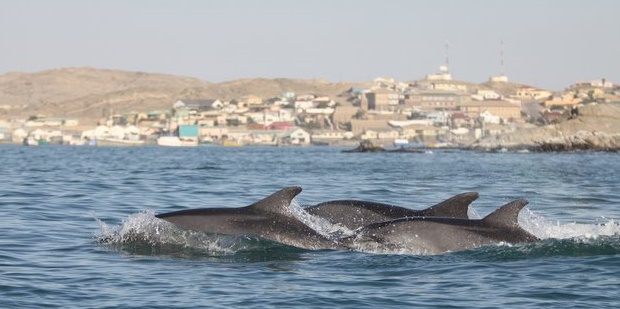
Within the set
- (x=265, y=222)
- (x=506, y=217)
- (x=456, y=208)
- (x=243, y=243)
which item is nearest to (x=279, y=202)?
(x=265, y=222)

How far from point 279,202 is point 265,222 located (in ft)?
1.25

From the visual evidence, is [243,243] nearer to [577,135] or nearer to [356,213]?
[356,213]

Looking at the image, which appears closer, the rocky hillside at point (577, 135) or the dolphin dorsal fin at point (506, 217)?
the dolphin dorsal fin at point (506, 217)

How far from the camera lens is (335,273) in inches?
656

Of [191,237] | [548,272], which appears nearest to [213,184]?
[191,237]

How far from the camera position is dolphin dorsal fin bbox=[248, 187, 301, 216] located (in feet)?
61.7

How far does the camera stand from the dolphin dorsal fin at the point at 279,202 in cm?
1880

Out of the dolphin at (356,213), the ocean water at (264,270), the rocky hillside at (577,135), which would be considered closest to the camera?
the ocean water at (264,270)

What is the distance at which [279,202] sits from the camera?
19031mm

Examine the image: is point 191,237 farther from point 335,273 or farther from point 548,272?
point 548,272

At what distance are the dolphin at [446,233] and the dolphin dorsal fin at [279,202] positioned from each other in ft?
3.70

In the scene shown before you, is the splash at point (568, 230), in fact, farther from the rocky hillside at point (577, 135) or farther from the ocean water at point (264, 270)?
the rocky hillside at point (577, 135)

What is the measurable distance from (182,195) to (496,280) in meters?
18.6

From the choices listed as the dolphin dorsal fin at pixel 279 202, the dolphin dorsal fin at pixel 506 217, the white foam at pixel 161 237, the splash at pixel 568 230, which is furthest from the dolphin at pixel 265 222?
the splash at pixel 568 230
